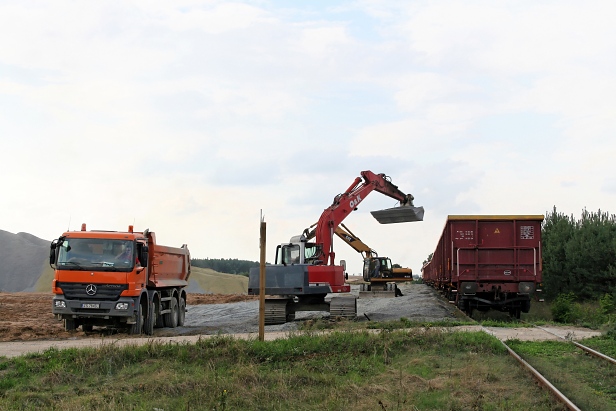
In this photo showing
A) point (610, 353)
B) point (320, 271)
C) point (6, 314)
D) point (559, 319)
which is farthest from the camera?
point (6, 314)

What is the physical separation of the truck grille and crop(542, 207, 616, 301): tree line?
23.0 metres

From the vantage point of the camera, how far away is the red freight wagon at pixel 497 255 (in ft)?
84.8

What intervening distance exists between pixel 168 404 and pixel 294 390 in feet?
6.42

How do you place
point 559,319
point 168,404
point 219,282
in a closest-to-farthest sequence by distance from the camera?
point 168,404, point 559,319, point 219,282

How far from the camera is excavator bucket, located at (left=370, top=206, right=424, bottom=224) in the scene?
26406 mm

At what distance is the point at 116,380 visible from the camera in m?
13.0

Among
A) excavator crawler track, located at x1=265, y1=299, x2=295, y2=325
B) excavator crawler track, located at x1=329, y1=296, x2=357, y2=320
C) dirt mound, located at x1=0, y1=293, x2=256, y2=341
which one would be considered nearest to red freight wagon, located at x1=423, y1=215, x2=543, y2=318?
excavator crawler track, located at x1=329, y1=296, x2=357, y2=320

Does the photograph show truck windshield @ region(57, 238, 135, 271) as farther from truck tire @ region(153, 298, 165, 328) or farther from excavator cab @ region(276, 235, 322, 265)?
excavator cab @ region(276, 235, 322, 265)

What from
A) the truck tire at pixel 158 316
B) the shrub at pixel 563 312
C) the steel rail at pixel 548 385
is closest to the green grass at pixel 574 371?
the steel rail at pixel 548 385

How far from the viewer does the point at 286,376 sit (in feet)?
41.5

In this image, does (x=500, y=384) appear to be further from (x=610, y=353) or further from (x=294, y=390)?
(x=610, y=353)

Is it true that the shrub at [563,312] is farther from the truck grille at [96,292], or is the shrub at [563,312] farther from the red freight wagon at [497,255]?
the truck grille at [96,292]

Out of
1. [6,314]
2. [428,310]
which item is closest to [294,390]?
[428,310]

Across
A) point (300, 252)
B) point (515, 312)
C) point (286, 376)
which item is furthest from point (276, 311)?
point (286, 376)
